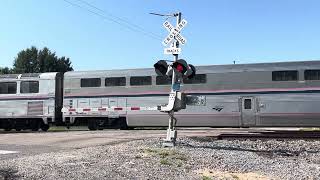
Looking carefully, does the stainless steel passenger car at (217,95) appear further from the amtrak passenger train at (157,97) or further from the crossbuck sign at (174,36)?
the crossbuck sign at (174,36)

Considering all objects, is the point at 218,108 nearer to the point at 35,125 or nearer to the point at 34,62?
the point at 35,125

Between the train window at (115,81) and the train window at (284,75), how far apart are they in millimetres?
8472

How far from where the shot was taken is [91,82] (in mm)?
30234

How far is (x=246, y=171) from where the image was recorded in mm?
11938

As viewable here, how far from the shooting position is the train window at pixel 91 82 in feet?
98.6

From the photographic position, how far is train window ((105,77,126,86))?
29375 millimetres

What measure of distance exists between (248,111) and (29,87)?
13.5m

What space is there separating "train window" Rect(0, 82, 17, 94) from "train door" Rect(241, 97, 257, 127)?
14.2 m

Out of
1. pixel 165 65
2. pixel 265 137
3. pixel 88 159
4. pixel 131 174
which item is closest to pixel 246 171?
pixel 131 174

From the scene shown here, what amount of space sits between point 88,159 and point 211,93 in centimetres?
1561

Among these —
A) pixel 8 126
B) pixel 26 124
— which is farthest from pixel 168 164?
pixel 8 126

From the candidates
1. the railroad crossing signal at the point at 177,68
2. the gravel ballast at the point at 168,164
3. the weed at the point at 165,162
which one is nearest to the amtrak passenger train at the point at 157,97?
the railroad crossing signal at the point at 177,68

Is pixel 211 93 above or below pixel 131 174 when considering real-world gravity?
above

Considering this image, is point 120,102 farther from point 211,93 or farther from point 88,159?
point 88,159
